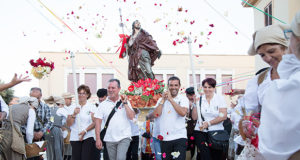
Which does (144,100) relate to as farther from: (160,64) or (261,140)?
(160,64)

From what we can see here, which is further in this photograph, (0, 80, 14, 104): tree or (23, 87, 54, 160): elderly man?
(0, 80, 14, 104): tree

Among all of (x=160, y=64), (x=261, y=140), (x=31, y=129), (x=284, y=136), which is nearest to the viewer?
(x=284, y=136)

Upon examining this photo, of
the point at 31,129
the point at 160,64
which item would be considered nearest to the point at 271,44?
the point at 31,129

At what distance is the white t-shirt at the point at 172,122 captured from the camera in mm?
6012

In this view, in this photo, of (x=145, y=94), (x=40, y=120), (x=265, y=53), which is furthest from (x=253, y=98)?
(x=40, y=120)

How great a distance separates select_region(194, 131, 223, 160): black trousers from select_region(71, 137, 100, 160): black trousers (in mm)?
2153

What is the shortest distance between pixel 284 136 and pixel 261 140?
19 cm

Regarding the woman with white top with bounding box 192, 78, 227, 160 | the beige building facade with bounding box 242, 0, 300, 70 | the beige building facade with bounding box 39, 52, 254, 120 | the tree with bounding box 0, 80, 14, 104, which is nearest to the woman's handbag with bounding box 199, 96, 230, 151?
the woman with white top with bounding box 192, 78, 227, 160

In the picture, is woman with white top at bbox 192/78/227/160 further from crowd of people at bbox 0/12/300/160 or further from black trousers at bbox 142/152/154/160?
black trousers at bbox 142/152/154/160

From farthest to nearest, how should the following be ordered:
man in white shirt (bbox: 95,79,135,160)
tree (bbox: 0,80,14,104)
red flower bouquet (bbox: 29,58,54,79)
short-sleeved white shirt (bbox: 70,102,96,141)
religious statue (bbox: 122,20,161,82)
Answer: tree (bbox: 0,80,14,104) < religious statue (bbox: 122,20,161,82) < red flower bouquet (bbox: 29,58,54,79) < short-sleeved white shirt (bbox: 70,102,96,141) < man in white shirt (bbox: 95,79,135,160)

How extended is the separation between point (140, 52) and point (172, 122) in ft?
10.9

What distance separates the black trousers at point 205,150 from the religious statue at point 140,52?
9.83 feet

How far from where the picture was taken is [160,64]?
32.8 meters

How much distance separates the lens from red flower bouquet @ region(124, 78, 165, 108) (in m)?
7.88
